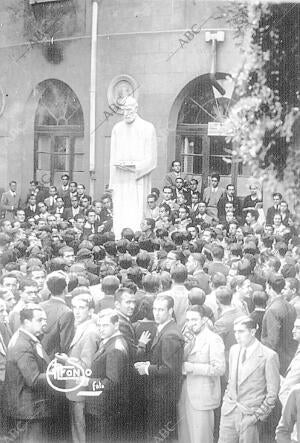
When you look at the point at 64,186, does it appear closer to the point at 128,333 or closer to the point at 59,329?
the point at 59,329

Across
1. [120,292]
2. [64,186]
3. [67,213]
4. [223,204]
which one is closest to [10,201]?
[64,186]

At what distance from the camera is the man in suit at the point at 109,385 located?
16.2ft

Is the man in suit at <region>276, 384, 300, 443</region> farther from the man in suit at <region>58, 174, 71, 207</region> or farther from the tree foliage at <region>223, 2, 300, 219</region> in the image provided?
the man in suit at <region>58, 174, 71, 207</region>

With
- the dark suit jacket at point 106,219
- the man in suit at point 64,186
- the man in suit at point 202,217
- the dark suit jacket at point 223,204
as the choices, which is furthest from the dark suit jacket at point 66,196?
the dark suit jacket at point 223,204

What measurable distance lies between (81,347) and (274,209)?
9.58 ft

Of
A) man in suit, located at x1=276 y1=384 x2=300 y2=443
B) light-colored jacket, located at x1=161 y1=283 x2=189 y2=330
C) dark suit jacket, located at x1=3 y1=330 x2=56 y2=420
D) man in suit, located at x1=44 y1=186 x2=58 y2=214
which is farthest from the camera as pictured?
man in suit, located at x1=44 y1=186 x2=58 y2=214

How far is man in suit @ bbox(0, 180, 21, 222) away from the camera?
33.7 feet

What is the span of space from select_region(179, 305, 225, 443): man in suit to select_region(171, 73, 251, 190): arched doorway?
15.6ft

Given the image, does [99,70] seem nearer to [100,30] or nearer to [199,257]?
[100,30]

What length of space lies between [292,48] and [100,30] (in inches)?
198

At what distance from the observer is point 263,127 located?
576 cm

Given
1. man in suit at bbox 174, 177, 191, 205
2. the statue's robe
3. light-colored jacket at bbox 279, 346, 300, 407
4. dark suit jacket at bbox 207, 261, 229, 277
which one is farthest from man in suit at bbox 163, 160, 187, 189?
light-colored jacket at bbox 279, 346, 300, 407

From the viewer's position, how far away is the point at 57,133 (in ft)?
36.2

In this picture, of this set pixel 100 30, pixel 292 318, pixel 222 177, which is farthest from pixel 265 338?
pixel 100 30
